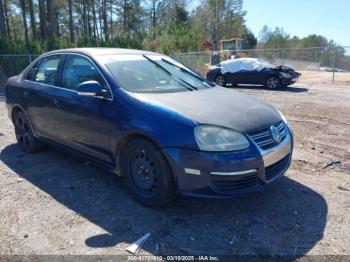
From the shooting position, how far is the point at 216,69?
58.1 ft

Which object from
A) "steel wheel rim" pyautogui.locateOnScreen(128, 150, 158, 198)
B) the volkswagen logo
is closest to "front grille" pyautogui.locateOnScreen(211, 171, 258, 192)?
the volkswagen logo

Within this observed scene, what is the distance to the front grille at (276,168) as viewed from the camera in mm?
3644

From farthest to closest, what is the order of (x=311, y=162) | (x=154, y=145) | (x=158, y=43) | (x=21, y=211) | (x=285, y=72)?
(x=158, y=43), (x=285, y=72), (x=311, y=162), (x=21, y=211), (x=154, y=145)

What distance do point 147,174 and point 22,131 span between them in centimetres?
304

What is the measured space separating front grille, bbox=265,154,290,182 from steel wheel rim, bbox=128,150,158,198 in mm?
1130

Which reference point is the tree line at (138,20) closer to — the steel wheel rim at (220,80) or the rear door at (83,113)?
the steel wheel rim at (220,80)

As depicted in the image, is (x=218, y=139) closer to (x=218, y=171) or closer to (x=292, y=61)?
(x=218, y=171)

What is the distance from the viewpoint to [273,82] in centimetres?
1584

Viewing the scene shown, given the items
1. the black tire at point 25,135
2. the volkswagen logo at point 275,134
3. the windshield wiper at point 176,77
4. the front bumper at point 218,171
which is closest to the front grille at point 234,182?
the front bumper at point 218,171

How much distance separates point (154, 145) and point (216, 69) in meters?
14.6

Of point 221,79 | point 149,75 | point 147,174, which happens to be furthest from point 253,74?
point 147,174

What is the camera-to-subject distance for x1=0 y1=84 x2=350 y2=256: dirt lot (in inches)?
126

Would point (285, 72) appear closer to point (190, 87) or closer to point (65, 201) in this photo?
point (190, 87)

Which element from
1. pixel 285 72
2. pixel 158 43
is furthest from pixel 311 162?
pixel 158 43
